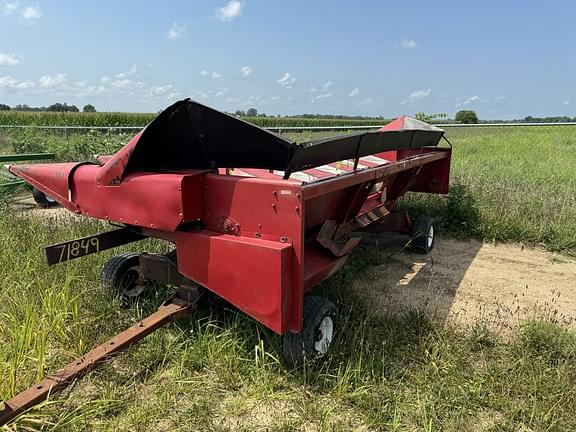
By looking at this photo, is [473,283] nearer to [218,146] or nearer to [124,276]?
[218,146]

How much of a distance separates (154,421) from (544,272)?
433cm

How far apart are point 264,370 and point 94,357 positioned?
98 centimetres

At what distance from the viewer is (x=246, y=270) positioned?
2629 mm

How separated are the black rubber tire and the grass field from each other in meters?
1.66

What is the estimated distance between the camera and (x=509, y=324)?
3.75 m

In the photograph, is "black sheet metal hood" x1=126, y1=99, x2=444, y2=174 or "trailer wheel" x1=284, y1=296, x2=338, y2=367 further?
"trailer wheel" x1=284, y1=296, x2=338, y2=367

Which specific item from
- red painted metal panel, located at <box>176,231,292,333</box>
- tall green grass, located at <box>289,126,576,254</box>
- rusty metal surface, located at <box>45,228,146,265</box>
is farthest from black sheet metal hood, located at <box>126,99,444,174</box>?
tall green grass, located at <box>289,126,576,254</box>

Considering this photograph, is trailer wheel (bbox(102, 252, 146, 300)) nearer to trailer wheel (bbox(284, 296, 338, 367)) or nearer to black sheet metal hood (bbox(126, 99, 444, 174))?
black sheet metal hood (bbox(126, 99, 444, 174))

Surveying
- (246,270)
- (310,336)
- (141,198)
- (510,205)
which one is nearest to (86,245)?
(141,198)

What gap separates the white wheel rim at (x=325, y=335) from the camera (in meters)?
3.01

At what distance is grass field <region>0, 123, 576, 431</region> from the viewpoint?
99.3 inches

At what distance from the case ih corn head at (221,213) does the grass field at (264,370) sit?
245 mm

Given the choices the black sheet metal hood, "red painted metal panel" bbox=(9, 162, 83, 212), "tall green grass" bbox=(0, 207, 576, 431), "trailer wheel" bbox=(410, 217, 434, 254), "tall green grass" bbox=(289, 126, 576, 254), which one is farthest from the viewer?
"tall green grass" bbox=(289, 126, 576, 254)

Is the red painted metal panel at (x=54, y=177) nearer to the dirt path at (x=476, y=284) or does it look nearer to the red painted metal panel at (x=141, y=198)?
the red painted metal panel at (x=141, y=198)
